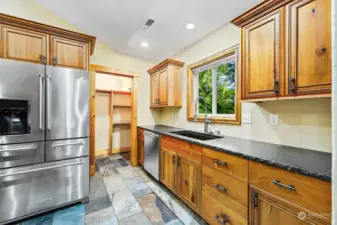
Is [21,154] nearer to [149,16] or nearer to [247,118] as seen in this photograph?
[149,16]

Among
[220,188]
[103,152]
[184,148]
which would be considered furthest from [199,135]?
[103,152]

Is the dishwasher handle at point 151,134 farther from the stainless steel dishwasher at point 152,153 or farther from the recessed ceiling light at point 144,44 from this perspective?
the recessed ceiling light at point 144,44

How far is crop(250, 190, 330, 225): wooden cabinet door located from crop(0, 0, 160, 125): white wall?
115 inches

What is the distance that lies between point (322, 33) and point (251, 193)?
130 cm

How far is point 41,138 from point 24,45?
45.1 inches

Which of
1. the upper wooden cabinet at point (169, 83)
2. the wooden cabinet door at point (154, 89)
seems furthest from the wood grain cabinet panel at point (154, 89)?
the upper wooden cabinet at point (169, 83)

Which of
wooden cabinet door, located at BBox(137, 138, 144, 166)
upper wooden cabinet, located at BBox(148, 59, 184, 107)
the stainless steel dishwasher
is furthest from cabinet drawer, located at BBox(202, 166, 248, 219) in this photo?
wooden cabinet door, located at BBox(137, 138, 144, 166)

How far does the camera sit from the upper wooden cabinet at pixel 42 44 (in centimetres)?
175

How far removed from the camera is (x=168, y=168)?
2.32 meters

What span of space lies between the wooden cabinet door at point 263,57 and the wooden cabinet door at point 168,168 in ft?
4.27

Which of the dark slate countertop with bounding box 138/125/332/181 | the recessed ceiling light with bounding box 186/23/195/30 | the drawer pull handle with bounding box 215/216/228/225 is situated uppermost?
the recessed ceiling light with bounding box 186/23/195/30

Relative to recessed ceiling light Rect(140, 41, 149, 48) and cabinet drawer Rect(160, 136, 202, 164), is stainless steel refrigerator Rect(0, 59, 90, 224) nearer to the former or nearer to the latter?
cabinet drawer Rect(160, 136, 202, 164)

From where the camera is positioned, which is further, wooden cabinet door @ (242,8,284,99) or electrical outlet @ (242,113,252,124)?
electrical outlet @ (242,113,252,124)

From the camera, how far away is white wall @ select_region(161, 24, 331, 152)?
4.35 ft
